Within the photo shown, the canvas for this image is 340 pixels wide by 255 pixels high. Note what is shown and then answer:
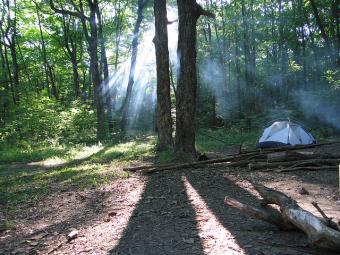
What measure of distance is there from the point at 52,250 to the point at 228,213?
99.3 inches

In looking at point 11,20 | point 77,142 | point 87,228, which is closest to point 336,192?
point 87,228

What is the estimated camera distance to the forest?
4484 mm

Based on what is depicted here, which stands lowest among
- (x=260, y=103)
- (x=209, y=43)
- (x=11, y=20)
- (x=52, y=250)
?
(x=52, y=250)

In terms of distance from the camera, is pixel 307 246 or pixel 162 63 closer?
pixel 307 246

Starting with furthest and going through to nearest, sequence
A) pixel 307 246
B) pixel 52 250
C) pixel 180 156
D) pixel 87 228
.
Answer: pixel 180 156, pixel 87 228, pixel 52 250, pixel 307 246

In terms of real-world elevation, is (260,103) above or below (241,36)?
below

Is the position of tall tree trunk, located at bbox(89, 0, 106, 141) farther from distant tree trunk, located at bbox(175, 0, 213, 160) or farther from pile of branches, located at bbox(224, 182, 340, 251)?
pile of branches, located at bbox(224, 182, 340, 251)

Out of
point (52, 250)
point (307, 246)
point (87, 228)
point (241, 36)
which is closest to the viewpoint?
point (307, 246)

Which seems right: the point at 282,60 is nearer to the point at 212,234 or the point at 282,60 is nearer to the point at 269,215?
the point at 269,215

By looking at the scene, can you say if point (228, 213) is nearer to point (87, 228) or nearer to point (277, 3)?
point (87, 228)

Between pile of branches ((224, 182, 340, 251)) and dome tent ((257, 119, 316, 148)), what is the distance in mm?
9315

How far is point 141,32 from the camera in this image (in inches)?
1235

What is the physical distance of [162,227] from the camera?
15.9ft

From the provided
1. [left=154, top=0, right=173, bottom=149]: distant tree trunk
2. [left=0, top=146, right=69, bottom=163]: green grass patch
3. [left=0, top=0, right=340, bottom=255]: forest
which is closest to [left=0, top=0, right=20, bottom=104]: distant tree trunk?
[left=0, top=0, right=340, bottom=255]: forest
